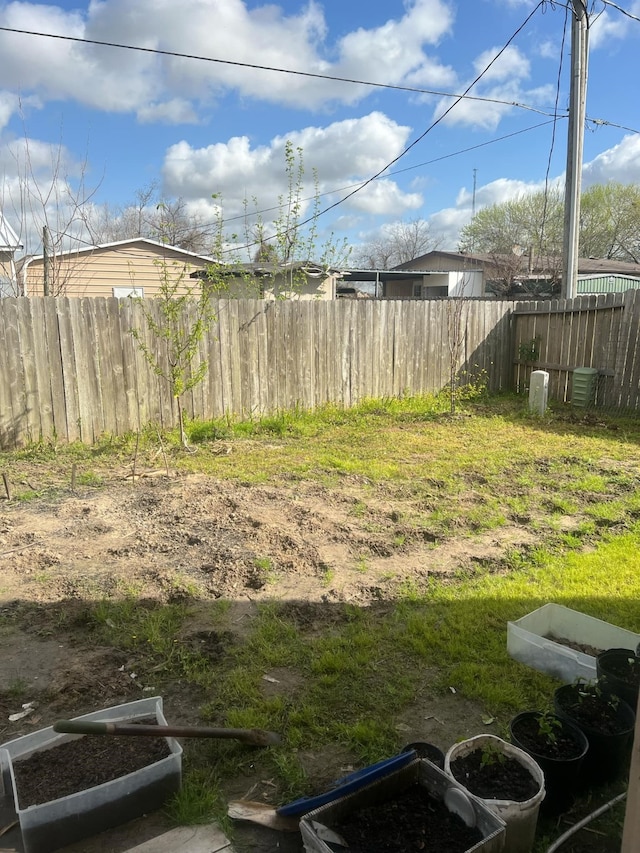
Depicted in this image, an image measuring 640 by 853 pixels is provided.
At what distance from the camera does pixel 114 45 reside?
7.23 metres

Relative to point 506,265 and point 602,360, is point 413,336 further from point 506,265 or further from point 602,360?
point 506,265

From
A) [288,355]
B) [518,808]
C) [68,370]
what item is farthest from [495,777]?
[288,355]

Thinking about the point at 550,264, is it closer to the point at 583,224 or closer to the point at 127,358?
the point at 583,224

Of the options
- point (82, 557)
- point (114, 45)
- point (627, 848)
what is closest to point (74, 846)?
point (627, 848)

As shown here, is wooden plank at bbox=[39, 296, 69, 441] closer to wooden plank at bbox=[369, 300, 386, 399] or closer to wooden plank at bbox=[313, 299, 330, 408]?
wooden plank at bbox=[313, 299, 330, 408]

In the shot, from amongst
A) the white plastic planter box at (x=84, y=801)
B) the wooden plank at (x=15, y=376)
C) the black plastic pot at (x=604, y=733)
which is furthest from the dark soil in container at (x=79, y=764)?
the wooden plank at (x=15, y=376)

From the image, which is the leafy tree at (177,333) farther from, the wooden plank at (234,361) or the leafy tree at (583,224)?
the leafy tree at (583,224)

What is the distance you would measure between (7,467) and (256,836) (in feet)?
16.5

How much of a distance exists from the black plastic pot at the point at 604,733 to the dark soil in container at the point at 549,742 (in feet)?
0.18

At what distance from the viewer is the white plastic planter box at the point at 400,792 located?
1.55m

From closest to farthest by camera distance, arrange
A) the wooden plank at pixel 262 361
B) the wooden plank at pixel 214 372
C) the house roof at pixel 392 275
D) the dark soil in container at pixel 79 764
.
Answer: the dark soil in container at pixel 79 764
the wooden plank at pixel 214 372
the wooden plank at pixel 262 361
the house roof at pixel 392 275

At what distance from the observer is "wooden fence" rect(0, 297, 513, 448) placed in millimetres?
6410

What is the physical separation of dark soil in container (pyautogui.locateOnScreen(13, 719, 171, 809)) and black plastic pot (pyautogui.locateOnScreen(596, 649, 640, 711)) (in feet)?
5.55

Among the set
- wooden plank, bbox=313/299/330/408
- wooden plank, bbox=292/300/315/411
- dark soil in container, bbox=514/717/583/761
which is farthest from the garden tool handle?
wooden plank, bbox=313/299/330/408
